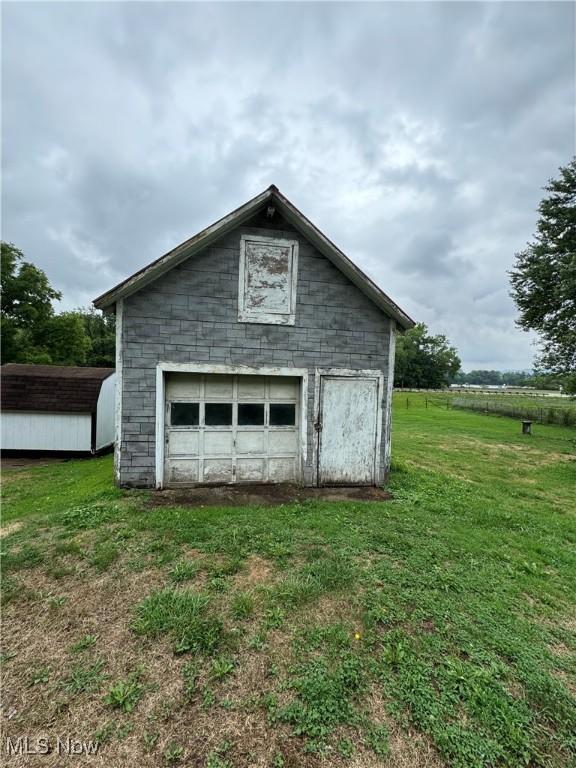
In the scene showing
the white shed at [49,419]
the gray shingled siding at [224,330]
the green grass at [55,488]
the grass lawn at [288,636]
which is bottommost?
the green grass at [55,488]

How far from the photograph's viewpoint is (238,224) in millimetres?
6590

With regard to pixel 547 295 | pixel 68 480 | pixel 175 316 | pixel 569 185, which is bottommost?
pixel 68 480

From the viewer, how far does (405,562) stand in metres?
4.38

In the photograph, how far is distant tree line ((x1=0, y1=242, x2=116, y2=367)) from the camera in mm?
22278

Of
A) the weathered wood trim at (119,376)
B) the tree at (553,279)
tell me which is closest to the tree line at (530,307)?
the tree at (553,279)

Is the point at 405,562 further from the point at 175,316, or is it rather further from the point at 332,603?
the point at 175,316

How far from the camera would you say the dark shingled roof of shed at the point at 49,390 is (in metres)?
11.4

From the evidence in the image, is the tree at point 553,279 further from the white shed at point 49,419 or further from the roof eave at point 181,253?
the white shed at point 49,419

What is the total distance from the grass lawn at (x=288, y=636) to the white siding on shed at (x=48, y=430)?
6092 mm

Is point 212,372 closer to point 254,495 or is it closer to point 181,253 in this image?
point 181,253

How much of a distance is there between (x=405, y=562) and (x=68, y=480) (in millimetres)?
7688

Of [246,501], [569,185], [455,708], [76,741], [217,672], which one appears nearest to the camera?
[76,741]

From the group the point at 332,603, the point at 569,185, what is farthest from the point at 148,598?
the point at 569,185

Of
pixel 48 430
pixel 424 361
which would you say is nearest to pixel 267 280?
pixel 48 430
